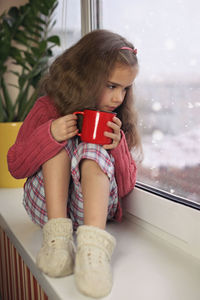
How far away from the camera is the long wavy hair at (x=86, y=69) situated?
971 millimetres

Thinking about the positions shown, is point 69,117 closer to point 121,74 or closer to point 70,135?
point 70,135

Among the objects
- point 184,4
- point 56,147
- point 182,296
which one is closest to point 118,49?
point 184,4

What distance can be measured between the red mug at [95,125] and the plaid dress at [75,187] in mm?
18

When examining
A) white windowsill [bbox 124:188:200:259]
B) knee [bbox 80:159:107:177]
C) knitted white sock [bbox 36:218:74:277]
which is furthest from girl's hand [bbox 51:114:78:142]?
white windowsill [bbox 124:188:200:259]

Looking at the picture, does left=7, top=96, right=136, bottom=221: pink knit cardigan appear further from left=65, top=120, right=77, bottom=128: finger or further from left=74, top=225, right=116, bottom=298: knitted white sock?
left=74, top=225, right=116, bottom=298: knitted white sock

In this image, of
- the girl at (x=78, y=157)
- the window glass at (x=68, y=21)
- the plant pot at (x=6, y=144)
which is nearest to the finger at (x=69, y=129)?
the girl at (x=78, y=157)

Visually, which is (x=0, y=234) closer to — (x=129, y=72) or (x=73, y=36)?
(x=129, y=72)

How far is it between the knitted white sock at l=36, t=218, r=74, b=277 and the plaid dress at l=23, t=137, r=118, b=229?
0.12m

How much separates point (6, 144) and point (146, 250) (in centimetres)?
92

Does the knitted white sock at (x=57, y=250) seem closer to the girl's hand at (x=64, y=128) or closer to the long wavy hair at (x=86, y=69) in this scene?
the girl's hand at (x=64, y=128)

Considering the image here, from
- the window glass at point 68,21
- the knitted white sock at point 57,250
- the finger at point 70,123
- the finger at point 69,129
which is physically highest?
the window glass at point 68,21

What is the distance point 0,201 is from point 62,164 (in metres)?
0.61

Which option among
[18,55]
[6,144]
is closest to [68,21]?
[18,55]

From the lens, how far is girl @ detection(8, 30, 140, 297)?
2.63 ft
